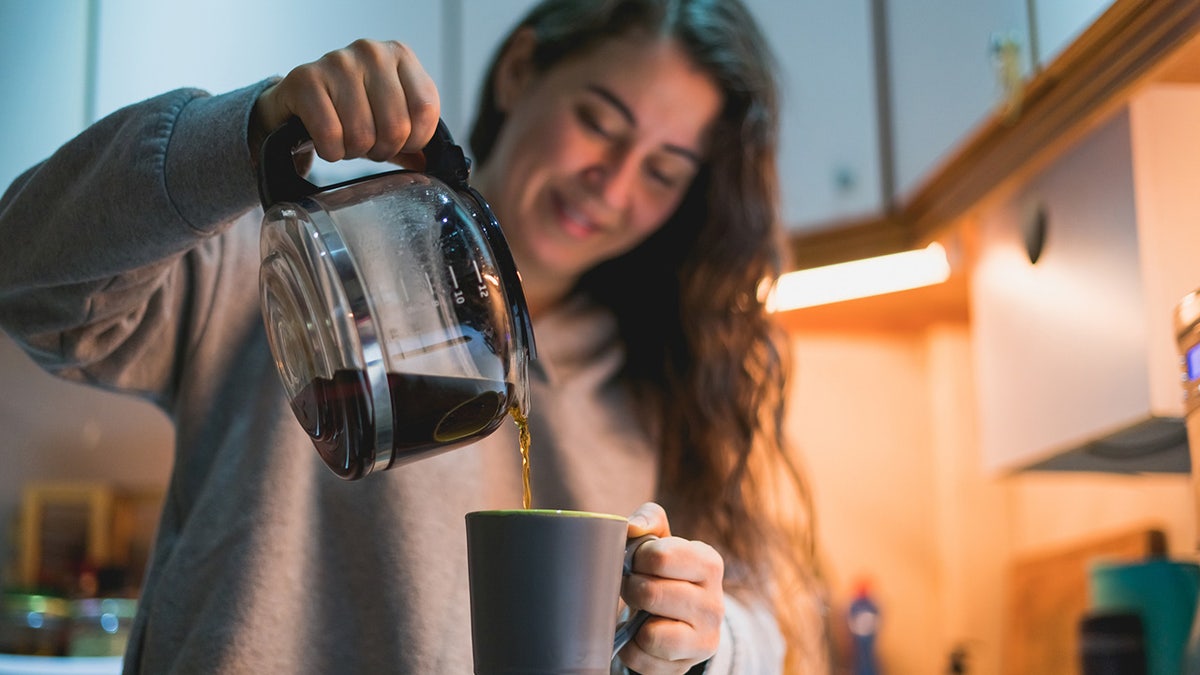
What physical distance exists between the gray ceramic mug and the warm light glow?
1.19 metres

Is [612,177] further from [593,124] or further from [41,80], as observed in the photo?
[41,80]

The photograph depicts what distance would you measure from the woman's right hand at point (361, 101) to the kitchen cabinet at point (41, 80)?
0.56 meters

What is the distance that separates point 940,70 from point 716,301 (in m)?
0.65

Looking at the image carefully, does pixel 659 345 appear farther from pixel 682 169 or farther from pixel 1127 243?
pixel 1127 243

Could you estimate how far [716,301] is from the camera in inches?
46.8

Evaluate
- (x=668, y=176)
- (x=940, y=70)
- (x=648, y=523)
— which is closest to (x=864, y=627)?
(x=940, y=70)

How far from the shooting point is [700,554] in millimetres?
710

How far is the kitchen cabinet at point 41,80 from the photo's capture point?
3.62ft

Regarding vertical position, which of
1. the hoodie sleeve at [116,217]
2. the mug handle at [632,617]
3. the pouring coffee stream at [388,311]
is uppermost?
the hoodie sleeve at [116,217]

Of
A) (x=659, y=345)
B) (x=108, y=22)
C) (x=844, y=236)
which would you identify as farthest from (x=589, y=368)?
(x=844, y=236)

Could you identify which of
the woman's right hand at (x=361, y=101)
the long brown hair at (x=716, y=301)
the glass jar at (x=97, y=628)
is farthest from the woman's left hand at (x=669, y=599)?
the glass jar at (x=97, y=628)

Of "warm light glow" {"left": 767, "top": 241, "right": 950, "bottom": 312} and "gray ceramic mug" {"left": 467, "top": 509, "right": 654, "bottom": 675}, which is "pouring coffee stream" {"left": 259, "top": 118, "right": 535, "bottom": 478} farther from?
"warm light glow" {"left": 767, "top": 241, "right": 950, "bottom": 312}

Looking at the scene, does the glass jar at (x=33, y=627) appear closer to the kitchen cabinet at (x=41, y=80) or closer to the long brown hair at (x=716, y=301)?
the kitchen cabinet at (x=41, y=80)

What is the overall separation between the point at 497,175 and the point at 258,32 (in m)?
0.26
